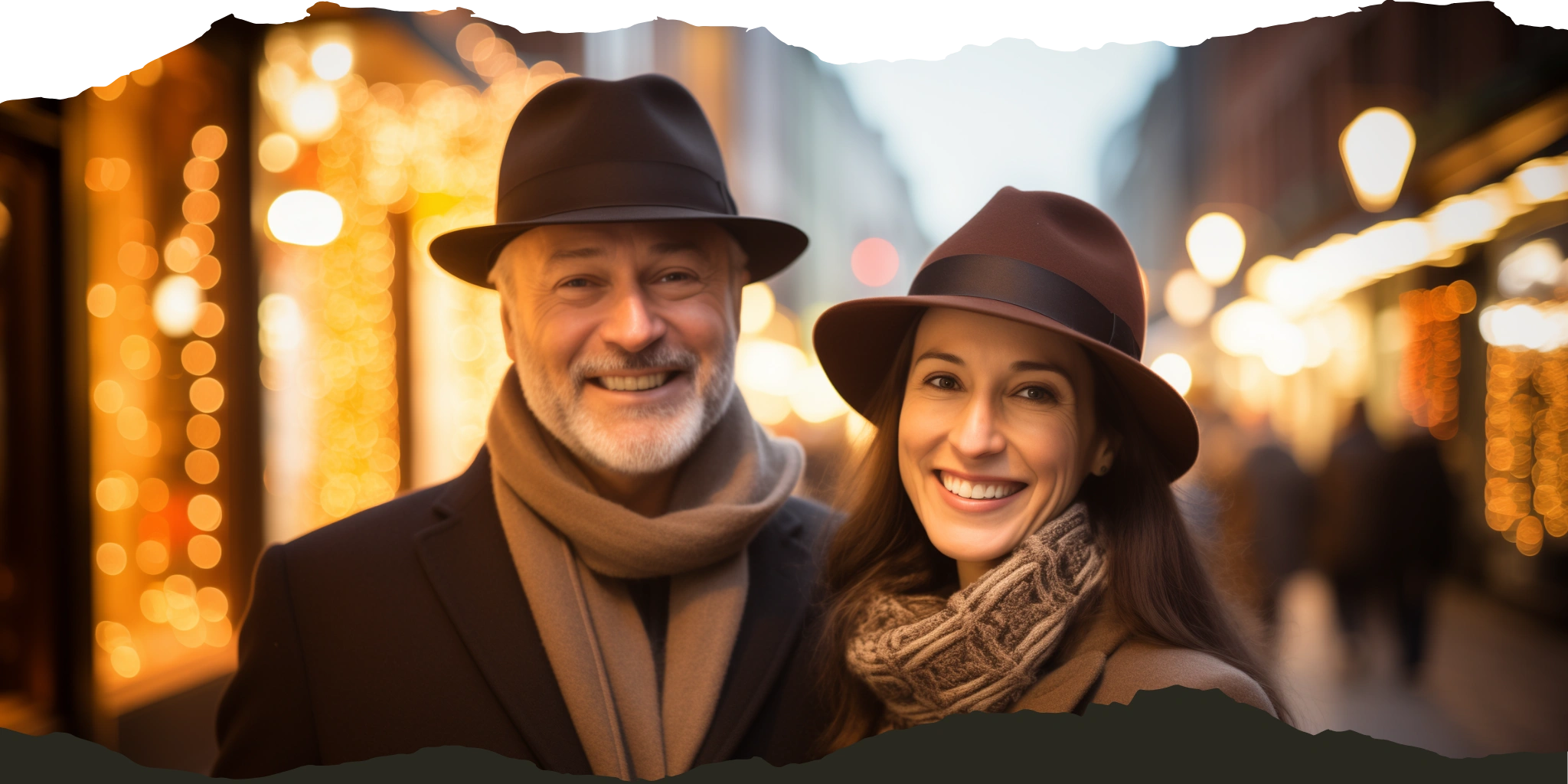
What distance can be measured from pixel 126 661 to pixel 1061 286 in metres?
4.07

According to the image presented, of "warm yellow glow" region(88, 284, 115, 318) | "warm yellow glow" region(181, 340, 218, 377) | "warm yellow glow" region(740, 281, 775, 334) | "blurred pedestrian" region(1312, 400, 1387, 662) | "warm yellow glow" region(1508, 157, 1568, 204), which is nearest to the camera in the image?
"warm yellow glow" region(88, 284, 115, 318)

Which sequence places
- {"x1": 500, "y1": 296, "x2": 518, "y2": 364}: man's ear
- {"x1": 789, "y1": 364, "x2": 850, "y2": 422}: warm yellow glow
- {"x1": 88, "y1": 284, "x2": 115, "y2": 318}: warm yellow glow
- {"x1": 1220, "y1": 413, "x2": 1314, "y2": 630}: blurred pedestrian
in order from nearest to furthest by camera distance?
{"x1": 500, "y1": 296, "x2": 518, "y2": 364}: man's ear → {"x1": 88, "y1": 284, "x2": 115, "y2": 318}: warm yellow glow → {"x1": 1220, "y1": 413, "x2": 1314, "y2": 630}: blurred pedestrian → {"x1": 789, "y1": 364, "x2": 850, "y2": 422}: warm yellow glow

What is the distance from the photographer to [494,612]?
5.00ft

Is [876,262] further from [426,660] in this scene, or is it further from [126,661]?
[126,661]

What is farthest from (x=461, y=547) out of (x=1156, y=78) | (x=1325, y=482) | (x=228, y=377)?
(x=1325, y=482)

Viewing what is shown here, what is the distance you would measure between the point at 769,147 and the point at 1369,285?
11.8m

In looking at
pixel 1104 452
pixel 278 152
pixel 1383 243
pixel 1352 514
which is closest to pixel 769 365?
pixel 1383 243

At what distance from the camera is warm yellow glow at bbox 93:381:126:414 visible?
3.22 metres

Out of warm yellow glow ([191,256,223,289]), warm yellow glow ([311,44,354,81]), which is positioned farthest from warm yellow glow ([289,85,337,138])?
warm yellow glow ([191,256,223,289])

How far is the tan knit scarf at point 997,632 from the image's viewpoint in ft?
3.95

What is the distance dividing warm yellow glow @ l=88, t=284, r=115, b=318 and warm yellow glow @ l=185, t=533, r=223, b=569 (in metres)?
1.21

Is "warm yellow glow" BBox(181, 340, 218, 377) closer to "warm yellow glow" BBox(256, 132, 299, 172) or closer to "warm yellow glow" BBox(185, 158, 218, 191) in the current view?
"warm yellow glow" BBox(185, 158, 218, 191)

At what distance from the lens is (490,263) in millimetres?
1888

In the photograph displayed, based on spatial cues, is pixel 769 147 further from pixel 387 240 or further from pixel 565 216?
pixel 565 216
